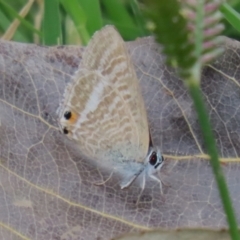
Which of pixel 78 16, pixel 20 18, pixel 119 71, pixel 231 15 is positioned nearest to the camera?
pixel 119 71

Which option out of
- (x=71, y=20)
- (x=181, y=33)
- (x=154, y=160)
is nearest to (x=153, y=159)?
(x=154, y=160)

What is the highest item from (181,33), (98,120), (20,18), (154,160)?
(20,18)

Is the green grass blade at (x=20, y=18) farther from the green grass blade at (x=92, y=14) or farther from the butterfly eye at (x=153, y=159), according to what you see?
the butterfly eye at (x=153, y=159)

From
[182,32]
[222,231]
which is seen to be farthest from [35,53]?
[182,32]

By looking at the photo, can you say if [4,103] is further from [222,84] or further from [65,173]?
[222,84]

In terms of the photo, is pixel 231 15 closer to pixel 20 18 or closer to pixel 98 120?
pixel 98 120

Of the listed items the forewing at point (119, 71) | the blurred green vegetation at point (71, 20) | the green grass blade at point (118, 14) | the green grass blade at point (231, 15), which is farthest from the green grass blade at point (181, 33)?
the green grass blade at point (118, 14)

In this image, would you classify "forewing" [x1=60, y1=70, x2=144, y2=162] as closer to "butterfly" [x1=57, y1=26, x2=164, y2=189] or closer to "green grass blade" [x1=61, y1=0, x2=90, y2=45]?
"butterfly" [x1=57, y1=26, x2=164, y2=189]

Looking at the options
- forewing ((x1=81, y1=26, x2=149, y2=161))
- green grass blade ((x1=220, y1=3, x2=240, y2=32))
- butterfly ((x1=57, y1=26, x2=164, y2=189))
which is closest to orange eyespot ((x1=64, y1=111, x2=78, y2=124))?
butterfly ((x1=57, y1=26, x2=164, y2=189))
